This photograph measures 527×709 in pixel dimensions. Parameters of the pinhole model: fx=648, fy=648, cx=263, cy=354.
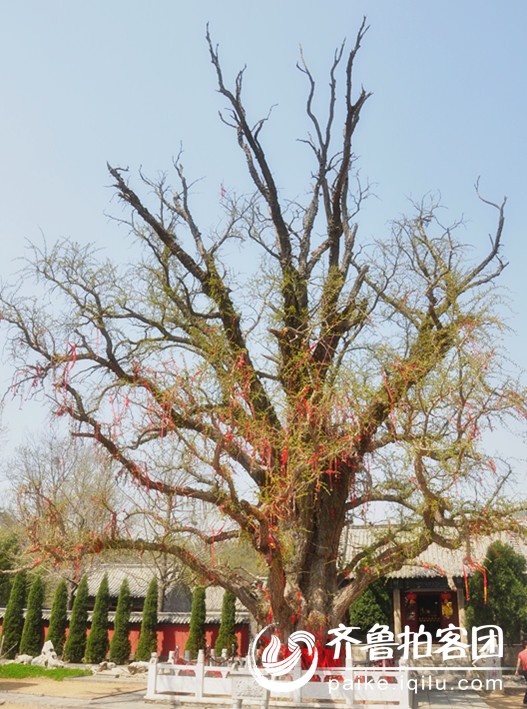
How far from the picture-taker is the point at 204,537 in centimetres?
939

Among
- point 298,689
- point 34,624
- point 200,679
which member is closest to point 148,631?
point 34,624

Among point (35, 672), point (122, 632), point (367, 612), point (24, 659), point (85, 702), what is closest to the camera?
point (85, 702)

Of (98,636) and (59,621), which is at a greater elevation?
(59,621)

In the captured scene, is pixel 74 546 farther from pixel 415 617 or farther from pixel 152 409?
pixel 415 617

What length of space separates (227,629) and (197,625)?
1016 millimetres

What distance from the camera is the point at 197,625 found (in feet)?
69.4

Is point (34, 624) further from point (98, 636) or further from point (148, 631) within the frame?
point (148, 631)

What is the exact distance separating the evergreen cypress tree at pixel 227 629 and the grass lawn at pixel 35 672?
13.7 feet

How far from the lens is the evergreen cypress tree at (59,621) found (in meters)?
22.3

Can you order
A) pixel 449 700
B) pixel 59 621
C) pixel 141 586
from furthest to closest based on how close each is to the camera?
pixel 141 586
pixel 59 621
pixel 449 700

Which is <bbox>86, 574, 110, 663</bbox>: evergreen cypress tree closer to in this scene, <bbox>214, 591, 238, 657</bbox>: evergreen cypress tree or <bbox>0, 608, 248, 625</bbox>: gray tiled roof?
<bbox>0, 608, 248, 625</bbox>: gray tiled roof

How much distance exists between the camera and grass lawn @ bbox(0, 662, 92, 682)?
57.1 feet

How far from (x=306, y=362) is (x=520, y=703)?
865cm

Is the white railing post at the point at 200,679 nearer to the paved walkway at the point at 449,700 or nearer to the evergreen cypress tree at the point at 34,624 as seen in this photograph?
the paved walkway at the point at 449,700
